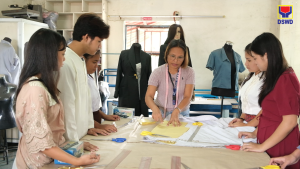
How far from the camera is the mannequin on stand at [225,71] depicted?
4168 mm

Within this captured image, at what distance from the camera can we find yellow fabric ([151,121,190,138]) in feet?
6.10

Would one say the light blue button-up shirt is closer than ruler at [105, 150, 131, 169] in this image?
No

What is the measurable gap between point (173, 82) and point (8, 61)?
270 centimetres

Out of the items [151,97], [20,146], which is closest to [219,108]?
[151,97]

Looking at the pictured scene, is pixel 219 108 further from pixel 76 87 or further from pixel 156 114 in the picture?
pixel 76 87

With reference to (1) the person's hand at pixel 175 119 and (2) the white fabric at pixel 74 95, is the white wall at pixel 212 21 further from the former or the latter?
(2) the white fabric at pixel 74 95

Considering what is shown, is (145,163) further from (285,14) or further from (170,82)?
(285,14)

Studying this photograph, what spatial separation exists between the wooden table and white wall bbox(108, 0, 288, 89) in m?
4.48

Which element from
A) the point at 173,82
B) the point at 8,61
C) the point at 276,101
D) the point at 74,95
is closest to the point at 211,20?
the point at 173,82

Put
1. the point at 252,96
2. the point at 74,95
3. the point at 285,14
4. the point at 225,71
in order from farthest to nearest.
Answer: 1. the point at 285,14
2. the point at 225,71
3. the point at 252,96
4. the point at 74,95

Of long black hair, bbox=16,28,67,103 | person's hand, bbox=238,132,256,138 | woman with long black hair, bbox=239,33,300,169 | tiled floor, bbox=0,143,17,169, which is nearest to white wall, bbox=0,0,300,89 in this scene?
tiled floor, bbox=0,143,17,169

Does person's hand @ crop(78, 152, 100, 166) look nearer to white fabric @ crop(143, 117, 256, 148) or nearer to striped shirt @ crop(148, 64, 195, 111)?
white fabric @ crop(143, 117, 256, 148)

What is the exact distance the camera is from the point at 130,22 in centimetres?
634

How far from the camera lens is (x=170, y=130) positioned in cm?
196
